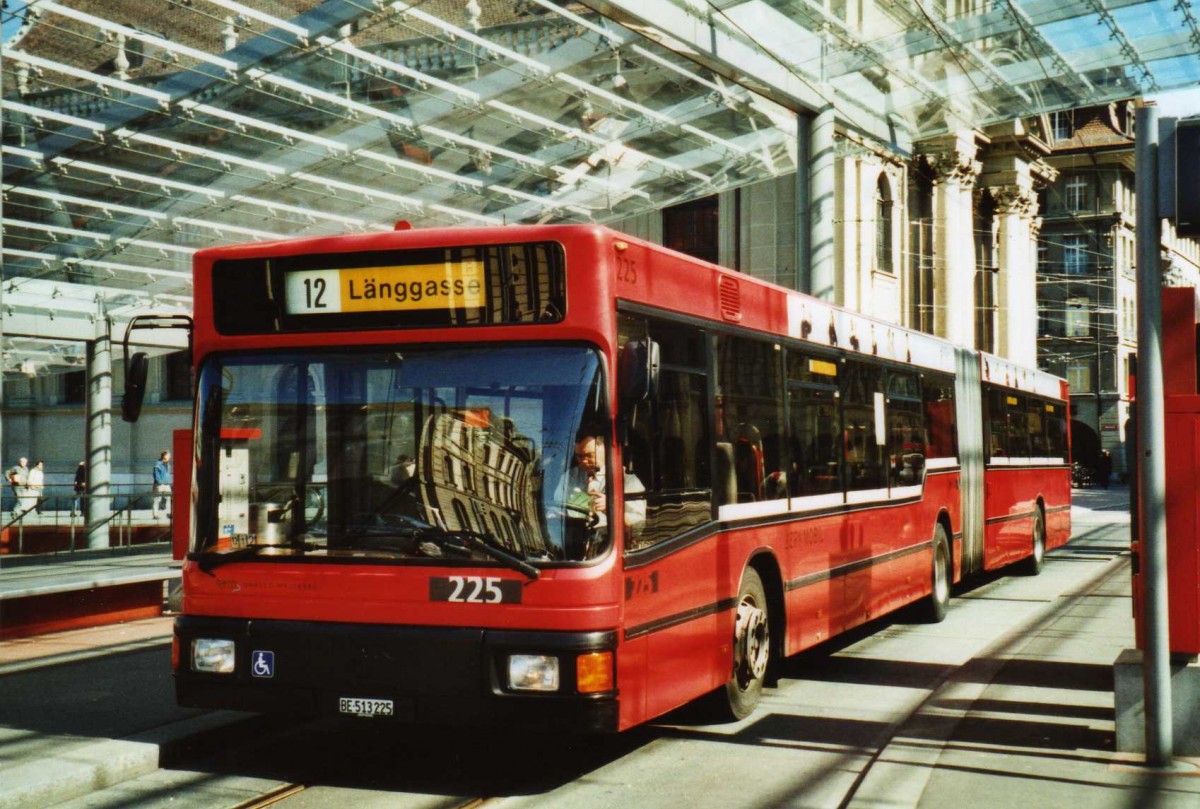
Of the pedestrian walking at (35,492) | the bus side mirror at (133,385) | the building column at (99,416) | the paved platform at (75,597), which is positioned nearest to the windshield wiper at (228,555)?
the bus side mirror at (133,385)

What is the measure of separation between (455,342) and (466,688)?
159 cm

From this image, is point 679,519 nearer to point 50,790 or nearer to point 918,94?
point 50,790

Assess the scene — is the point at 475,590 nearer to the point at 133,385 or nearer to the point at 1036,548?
the point at 133,385

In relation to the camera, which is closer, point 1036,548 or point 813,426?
point 813,426

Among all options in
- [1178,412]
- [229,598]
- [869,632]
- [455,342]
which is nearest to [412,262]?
[455,342]

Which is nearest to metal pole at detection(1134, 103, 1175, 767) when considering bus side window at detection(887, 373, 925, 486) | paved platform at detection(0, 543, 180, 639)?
bus side window at detection(887, 373, 925, 486)

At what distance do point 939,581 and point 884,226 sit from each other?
23.7 m

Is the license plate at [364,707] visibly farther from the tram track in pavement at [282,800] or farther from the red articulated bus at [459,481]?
the tram track in pavement at [282,800]

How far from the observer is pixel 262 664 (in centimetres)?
696

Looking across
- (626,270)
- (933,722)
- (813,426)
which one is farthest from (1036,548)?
(626,270)

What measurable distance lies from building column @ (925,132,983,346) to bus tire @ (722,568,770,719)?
3214 centimetres

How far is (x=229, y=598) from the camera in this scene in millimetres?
7082

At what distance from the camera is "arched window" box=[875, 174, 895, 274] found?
36.2m

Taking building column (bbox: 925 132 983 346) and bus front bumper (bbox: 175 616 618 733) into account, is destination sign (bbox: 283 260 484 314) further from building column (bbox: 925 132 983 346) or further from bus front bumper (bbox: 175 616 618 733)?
building column (bbox: 925 132 983 346)
